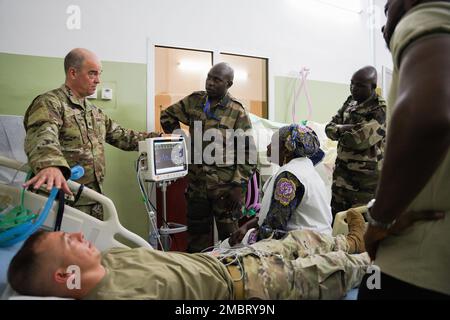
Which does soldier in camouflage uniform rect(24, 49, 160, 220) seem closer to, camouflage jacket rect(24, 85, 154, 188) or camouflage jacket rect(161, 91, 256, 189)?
camouflage jacket rect(24, 85, 154, 188)

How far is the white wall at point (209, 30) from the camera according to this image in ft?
8.94

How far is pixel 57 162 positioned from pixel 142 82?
175 cm

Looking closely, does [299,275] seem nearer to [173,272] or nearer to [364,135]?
[173,272]

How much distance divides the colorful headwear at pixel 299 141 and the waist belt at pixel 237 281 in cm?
78

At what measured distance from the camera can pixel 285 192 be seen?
1.76 m

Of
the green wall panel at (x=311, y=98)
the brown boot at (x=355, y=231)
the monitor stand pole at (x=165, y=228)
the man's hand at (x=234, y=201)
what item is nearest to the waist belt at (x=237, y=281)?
the brown boot at (x=355, y=231)

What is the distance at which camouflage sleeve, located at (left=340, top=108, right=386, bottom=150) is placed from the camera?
8.01 ft

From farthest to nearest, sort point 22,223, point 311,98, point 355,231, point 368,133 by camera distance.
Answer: point 311,98, point 368,133, point 355,231, point 22,223

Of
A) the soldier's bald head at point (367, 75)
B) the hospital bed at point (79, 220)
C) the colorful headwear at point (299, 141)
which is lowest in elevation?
the hospital bed at point (79, 220)

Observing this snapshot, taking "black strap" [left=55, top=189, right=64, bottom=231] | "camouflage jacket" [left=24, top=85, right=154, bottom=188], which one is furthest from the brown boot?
"camouflage jacket" [left=24, top=85, right=154, bottom=188]

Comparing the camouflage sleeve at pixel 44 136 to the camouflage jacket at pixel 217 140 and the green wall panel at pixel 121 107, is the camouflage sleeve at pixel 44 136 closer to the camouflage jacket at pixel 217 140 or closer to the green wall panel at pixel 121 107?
the green wall panel at pixel 121 107

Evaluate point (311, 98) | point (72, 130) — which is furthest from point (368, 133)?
point (72, 130)

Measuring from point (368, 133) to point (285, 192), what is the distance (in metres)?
1.03
